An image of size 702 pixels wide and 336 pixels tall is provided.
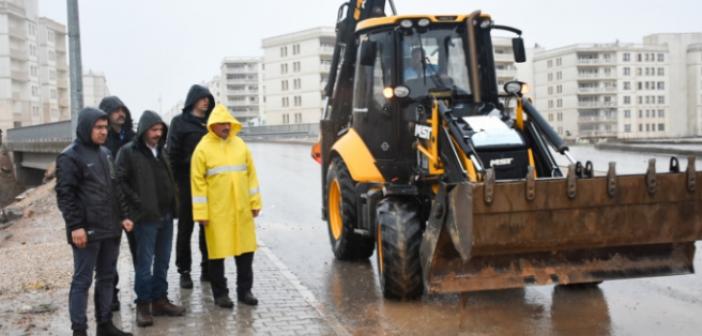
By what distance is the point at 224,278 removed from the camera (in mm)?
7770

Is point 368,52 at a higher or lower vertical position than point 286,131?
higher

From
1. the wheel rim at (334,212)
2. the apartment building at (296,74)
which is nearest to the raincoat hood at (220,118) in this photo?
the wheel rim at (334,212)

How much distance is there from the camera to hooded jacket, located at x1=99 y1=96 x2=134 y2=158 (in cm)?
736

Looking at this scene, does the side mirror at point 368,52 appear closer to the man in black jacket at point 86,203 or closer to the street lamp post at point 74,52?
the man in black jacket at point 86,203

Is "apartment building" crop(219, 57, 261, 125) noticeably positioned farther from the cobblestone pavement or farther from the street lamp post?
the cobblestone pavement

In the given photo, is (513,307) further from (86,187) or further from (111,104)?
(111,104)

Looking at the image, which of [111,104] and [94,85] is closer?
[111,104]

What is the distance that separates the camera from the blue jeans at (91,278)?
626 cm

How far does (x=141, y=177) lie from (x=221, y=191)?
86 centimetres

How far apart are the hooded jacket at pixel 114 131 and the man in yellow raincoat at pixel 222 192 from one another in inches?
28.0

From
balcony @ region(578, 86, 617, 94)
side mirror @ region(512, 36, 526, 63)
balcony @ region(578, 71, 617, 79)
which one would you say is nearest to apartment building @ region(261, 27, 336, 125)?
balcony @ region(578, 71, 617, 79)

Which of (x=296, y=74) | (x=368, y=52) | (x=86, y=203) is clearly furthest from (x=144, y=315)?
(x=296, y=74)

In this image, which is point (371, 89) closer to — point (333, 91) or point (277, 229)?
point (333, 91)

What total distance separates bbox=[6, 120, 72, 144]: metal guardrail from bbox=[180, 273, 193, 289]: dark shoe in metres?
30.3
